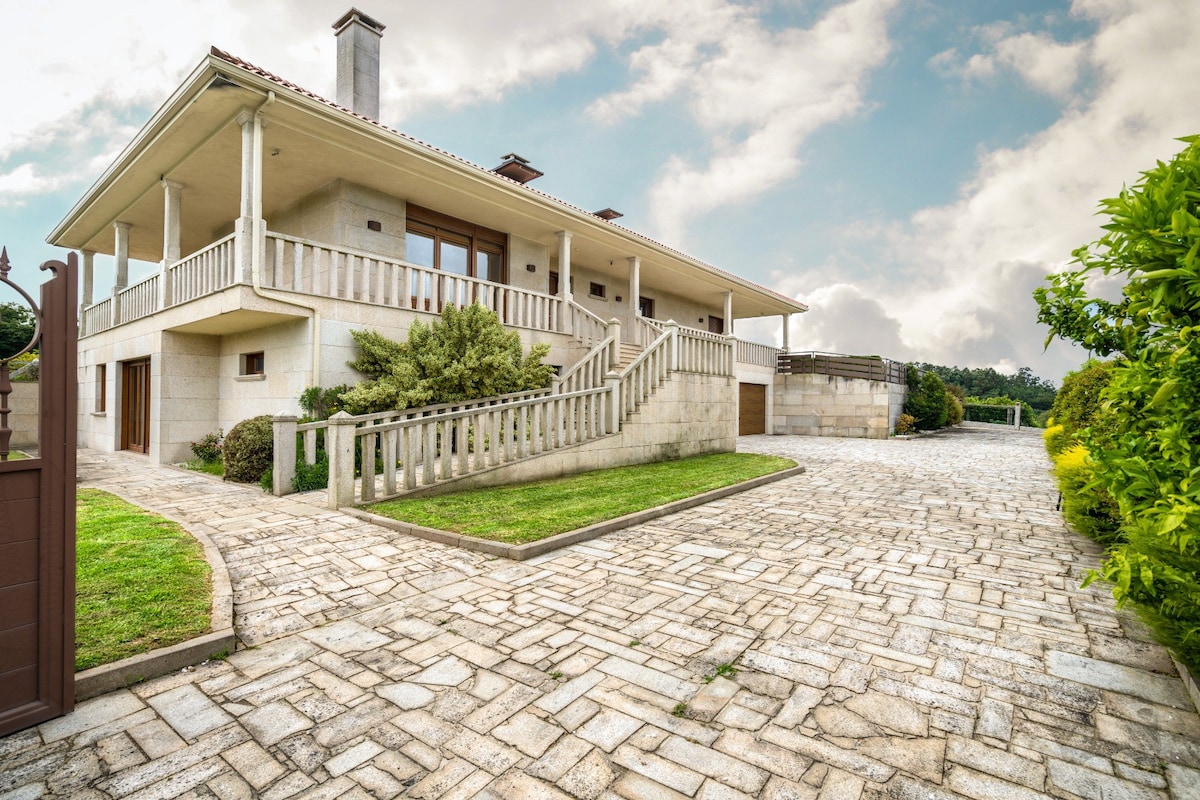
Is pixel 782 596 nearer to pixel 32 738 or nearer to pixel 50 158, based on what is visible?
pixel 32 738

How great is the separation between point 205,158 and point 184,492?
6543 millimetres

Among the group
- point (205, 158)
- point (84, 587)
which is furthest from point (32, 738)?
point (205, 158)

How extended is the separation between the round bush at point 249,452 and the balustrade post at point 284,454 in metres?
0.89

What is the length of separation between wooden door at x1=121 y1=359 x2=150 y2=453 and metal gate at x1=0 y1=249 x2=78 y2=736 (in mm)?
12627

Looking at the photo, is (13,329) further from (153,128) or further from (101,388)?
(153,128)

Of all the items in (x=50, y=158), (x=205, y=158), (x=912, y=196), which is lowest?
(x=205, y=158)

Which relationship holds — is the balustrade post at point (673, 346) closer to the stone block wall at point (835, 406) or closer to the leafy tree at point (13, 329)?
the stone block wall at point (835, 406)

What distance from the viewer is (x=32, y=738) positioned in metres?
2.17

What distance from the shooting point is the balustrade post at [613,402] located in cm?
960

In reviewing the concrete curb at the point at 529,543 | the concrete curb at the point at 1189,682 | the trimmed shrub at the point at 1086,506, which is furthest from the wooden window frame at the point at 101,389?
the trimmed shrub at the point at 1086,506

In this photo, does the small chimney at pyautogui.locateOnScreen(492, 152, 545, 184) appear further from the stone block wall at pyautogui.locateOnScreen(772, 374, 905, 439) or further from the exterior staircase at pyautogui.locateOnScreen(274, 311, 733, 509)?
the stone block wall at pyautogui.locateOnScreen(772, 374, 905, 439)

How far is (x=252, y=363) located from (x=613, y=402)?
26.0 ft

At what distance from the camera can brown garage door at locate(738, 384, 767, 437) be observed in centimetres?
2059

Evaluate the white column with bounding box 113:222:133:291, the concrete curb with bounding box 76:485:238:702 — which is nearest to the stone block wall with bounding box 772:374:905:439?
the concrete curb with bounding box 76:485:238:702
